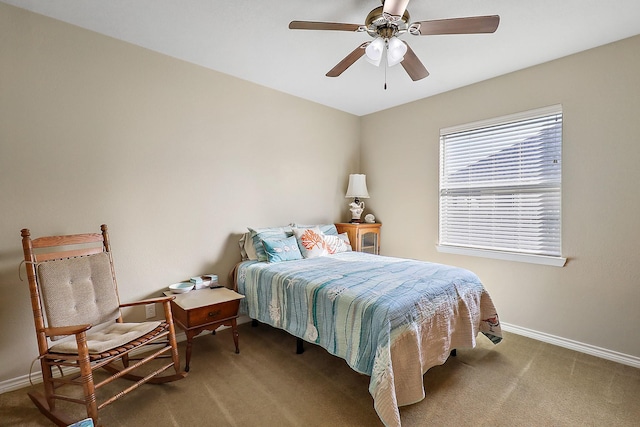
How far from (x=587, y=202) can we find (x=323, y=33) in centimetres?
263

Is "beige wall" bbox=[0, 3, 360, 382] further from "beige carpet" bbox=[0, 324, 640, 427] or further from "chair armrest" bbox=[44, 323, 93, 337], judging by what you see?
"beige carpet" bbox=[0, 324, 640, 427]

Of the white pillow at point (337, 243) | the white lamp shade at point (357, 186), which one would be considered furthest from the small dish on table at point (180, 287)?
the white lamp shade at point (357, 186)

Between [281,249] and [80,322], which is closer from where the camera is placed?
[80,322]

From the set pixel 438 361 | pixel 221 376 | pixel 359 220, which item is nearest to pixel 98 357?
pixel 221 376

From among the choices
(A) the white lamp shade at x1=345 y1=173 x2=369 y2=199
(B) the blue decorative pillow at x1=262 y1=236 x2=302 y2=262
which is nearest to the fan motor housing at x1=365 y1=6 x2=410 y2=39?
(B) the blue decorative pillow at x1=262 y1=236 x2=302 y2=262

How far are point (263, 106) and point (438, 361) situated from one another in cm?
296

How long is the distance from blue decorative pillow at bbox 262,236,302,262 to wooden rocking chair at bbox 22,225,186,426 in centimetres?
107

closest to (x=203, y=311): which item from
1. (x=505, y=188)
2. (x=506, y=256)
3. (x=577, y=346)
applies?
(x=506, y=256)

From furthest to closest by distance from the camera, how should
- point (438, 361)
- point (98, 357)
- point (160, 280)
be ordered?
point (160, 280) → point (438, 361) → point (98, 357)

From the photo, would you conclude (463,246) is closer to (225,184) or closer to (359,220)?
(359,220)

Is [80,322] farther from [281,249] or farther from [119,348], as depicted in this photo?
[281,249]

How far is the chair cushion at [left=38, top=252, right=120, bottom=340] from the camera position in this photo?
189cm

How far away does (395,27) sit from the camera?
6.37 feet

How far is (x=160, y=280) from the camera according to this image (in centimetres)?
271
